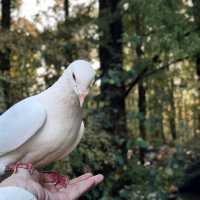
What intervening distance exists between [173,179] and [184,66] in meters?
4.34

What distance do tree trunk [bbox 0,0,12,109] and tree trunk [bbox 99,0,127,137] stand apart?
929 millimetres

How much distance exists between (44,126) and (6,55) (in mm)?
3117

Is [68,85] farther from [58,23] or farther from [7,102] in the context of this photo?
[58,23]

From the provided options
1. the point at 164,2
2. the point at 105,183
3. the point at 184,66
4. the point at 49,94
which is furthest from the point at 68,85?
the point at 184,66

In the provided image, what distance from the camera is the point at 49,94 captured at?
5.95 ft

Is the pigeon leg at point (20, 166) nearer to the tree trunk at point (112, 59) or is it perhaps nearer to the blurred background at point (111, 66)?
the blurred background at point (111, 66)

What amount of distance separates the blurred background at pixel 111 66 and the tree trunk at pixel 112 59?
10 mm

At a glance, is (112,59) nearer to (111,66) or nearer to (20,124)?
(111,66)

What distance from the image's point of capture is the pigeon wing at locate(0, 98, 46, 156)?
1784 mm

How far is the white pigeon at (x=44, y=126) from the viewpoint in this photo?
1748mm

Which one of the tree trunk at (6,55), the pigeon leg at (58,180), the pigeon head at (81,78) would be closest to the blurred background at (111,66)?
the tree trunk at (6,55)

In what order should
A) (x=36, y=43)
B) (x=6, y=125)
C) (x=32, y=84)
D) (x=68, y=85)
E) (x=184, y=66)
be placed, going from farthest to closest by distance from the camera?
(x=184, y=66) < (x=36, y=43) < (x=32, y=84) < (x=6, y=125) < (x=68, y=85)

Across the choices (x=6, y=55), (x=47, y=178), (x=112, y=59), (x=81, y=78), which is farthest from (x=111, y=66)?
(x=81, y=78)

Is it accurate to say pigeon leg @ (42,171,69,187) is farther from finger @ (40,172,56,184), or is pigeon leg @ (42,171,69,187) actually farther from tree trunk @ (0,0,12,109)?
tree trunk @ (0,0,12,109)
